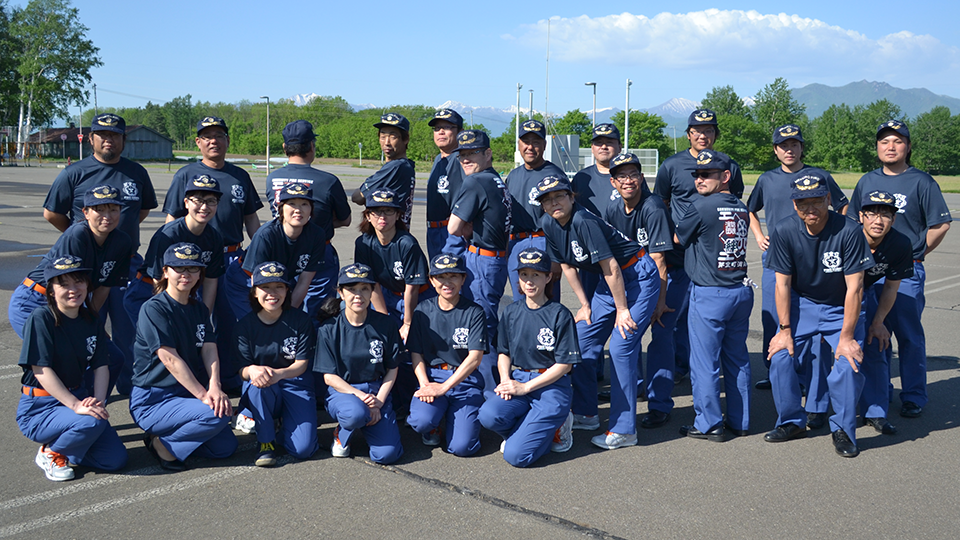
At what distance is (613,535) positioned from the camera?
13.1 ft

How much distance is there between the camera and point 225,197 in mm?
6402

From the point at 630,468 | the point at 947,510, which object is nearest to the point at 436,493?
the point at 630,468

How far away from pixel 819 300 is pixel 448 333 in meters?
2.74

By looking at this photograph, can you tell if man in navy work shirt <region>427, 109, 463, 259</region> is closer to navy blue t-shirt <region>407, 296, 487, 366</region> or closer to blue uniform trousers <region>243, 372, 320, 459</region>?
navy blue t-shirt <region>407, 296, 487, 366</region>

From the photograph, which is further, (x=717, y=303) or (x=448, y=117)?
(x=448, y=117)

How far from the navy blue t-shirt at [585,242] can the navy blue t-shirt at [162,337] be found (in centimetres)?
265

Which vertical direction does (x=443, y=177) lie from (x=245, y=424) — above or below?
above

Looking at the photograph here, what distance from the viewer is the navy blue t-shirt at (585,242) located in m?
5.36

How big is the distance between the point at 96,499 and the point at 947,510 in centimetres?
501

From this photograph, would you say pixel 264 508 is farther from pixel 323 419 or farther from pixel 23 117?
pixel 23 117

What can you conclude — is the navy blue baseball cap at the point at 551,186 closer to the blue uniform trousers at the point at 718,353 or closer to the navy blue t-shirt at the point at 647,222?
the navy blue t-shirt at the point at 647,222

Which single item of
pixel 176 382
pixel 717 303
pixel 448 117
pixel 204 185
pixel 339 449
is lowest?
pixel 339 449

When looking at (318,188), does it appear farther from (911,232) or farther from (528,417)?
(911,232)

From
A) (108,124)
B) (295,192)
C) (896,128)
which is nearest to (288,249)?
(295,192)
